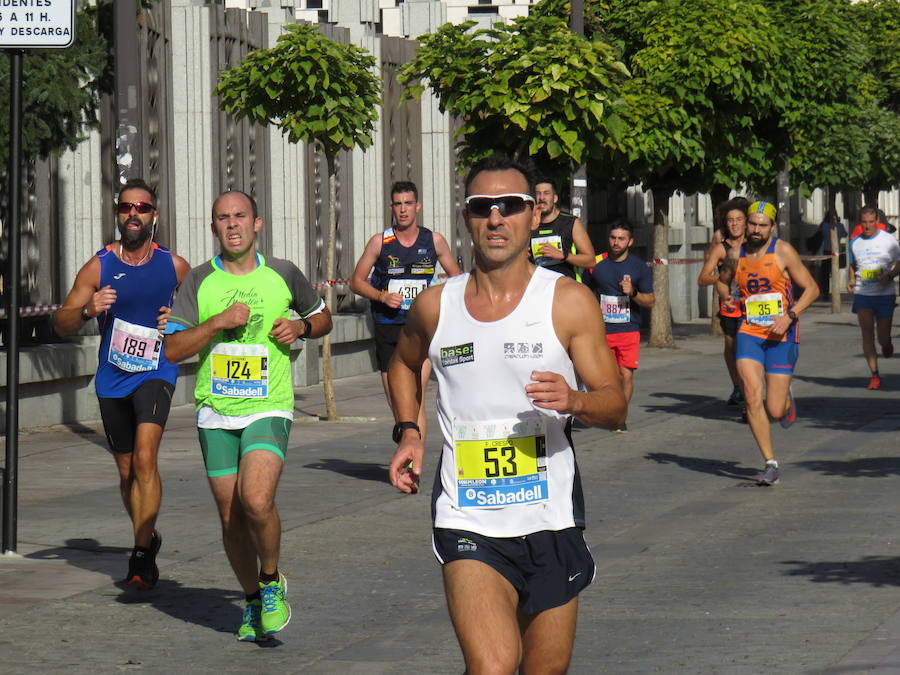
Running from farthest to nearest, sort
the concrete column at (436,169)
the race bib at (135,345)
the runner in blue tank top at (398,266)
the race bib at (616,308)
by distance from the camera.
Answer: the concrete column at (436,169) → the race bib at (616,308) → the runner in blue tank top at (398,266) → the race bib at (135,345)

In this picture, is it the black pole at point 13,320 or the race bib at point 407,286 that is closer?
the black pole at point 13,320

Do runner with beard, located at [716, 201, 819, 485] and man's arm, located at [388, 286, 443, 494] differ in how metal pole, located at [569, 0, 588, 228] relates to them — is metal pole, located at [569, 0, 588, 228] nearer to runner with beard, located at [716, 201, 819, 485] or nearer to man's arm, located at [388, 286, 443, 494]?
runner with beard, located at [716, 201, 819, 485]

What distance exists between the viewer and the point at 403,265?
12055 millimetres

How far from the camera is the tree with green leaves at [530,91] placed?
666 inches

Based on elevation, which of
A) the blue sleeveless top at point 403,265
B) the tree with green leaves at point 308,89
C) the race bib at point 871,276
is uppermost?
the tree with green leaves at point 308,89

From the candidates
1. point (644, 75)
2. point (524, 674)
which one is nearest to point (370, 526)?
point (524, 674)

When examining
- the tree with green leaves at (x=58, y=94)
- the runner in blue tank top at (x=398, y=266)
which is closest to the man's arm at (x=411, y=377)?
the runner in blue tank top at (x=398, y=266)

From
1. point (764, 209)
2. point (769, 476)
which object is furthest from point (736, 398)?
point (769, 476)

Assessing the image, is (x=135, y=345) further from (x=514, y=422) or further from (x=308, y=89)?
(x=308, y=89)

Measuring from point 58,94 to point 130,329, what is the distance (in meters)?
4.93

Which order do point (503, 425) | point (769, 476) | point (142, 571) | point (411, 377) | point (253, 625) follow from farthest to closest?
point (769, 476), point (142, 571), point (253, 625), point (411, 377), point (503, 425)

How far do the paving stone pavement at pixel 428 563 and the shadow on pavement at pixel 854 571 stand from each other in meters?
0.01

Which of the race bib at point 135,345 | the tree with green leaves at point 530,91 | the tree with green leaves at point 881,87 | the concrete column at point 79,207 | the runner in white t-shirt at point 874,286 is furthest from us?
the tree with green leaves at point 881,87

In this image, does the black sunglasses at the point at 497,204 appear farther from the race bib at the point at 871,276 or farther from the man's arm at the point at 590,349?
the race bib at the point at 871,276
